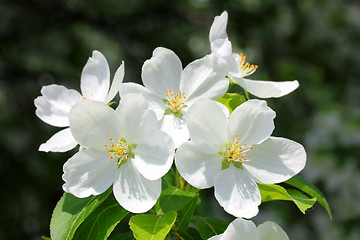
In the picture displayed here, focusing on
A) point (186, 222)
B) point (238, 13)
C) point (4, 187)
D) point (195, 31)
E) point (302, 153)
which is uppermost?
point (302, 153)

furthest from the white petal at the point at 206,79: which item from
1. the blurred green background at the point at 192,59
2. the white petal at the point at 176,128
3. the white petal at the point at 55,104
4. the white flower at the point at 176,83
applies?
the blurred green background at the point at 192,59

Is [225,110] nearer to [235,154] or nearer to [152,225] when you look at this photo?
[235,154]

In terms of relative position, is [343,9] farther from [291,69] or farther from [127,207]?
[127,207]

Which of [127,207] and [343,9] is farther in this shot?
[343,9]

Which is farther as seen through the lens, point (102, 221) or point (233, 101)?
point (233, 101)

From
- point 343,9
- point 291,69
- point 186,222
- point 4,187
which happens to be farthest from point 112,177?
point 343,9

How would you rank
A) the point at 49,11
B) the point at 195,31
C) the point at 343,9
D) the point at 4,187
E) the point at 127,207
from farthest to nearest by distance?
the point at 343,9, the point at 195,31, the point at 49,11, the point at 4,187, the point at 127,207

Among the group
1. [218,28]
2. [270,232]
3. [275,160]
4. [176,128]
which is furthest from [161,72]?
[270,232]
